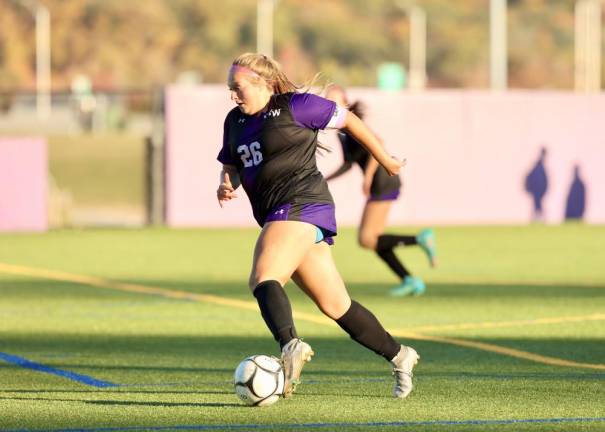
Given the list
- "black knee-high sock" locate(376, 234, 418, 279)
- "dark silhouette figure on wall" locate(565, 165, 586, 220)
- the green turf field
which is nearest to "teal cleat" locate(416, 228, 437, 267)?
"black knee-high sock" locate(376, 234, 418, 279)

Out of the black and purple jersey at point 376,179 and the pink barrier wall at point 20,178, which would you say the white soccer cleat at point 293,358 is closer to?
the black and purple jersey at point 376,179

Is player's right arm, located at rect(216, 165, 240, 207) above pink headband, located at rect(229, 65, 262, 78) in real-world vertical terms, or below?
below

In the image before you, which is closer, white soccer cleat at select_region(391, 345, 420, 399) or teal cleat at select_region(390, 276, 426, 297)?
white soccer cleat at select_region(391, 345, 420, 399)

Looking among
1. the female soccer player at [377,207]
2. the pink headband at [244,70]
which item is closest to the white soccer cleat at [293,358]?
the pink headband at [244,70]

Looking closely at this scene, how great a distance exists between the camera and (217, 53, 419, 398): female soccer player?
8422 mm

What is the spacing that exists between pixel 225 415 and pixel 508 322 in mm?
5526

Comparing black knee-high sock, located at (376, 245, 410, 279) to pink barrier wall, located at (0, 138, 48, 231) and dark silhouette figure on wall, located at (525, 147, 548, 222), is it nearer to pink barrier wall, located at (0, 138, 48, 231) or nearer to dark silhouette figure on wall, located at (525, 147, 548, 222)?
pink barrier wall, located at (0, 138, 48, 231)

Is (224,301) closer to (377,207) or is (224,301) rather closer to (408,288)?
(377,207)

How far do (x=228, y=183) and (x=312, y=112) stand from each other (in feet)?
2.08

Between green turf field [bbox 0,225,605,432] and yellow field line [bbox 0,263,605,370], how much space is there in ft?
0.07

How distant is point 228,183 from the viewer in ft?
28.6

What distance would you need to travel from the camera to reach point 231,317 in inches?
540

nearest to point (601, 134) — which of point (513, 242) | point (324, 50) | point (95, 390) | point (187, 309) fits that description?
point (513, 242)

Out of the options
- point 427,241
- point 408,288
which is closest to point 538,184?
point 427,241
